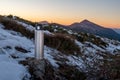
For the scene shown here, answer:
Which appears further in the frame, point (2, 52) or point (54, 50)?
point (54, 50)

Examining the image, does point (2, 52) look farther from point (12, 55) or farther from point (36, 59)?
point (36, 59)

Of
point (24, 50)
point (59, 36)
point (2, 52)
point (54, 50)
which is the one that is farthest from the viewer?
point (59, 36)

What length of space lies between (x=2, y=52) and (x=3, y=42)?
129 centimetres

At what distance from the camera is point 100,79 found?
451 inches

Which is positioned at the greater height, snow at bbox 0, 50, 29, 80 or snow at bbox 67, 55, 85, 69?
snow at bbox 0, 50, 29, 80

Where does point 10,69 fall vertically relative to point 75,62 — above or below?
above

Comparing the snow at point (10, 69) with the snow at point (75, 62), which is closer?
the snow at point (10, 69)

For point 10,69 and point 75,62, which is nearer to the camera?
point 10,69

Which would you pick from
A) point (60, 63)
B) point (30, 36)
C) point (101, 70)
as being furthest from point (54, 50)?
point (101, 70)

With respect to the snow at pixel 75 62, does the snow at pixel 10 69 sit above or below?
above

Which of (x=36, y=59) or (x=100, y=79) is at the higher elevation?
(x=36, y=59)

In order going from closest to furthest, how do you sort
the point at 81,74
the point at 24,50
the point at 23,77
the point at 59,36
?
the point at 23,77, the point at 81,74, the point at 24,50, the point at 59,36

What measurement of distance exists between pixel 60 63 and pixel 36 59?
251 cm

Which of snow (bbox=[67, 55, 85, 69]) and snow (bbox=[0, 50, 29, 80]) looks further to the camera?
snow (bbox=[67, 55, 85, 69])
